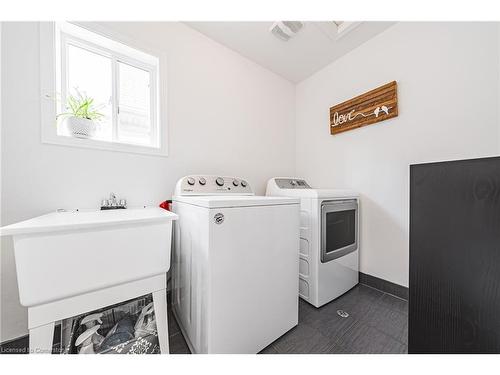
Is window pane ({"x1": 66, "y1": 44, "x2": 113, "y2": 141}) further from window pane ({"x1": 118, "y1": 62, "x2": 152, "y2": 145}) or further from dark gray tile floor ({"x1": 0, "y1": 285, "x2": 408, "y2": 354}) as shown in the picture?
dark gray tile floor ({"x1": 0, "y1": 285, "x2": 408, "y2": 354})

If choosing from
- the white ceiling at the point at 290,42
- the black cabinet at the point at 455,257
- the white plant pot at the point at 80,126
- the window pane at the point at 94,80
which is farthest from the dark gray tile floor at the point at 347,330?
the white ceiling at the point at 290,42

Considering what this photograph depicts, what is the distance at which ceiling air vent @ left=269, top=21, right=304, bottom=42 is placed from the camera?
1.57 m

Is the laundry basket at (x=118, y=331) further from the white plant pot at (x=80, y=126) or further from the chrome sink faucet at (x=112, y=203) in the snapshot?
the white plant pot at (x=80, y=126)

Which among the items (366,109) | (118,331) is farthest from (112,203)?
(366,109)

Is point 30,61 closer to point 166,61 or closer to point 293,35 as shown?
point 166,61

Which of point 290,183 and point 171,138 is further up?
point 171,138

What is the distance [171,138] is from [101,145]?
18.4 inches

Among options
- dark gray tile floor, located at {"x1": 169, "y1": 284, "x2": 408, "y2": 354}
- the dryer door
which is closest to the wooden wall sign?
the dryer door

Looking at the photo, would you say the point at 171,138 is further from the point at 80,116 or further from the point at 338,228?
the point at 338,228

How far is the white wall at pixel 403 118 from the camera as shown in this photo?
3.97ft

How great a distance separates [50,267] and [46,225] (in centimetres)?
15

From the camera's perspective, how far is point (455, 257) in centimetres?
55

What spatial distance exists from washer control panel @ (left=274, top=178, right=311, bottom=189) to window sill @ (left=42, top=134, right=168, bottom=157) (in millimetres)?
1111
